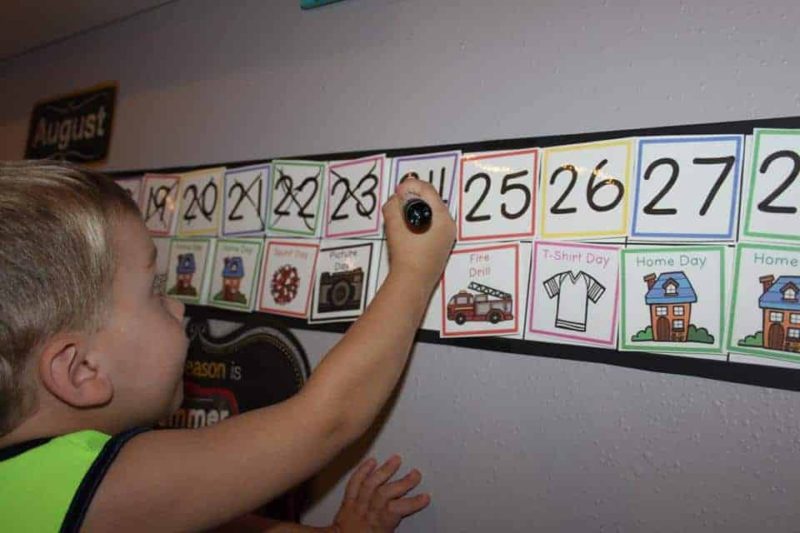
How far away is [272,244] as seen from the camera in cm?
96

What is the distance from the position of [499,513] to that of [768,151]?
1.80 ft

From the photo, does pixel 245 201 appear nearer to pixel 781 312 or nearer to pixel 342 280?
pixel 342 280

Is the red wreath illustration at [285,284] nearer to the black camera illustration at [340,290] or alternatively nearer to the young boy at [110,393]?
the black camera illustration at [340,290]

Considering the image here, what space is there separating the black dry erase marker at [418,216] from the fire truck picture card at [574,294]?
148mm

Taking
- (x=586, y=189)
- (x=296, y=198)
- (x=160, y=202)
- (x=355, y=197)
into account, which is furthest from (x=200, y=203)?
(x=586, y=189)

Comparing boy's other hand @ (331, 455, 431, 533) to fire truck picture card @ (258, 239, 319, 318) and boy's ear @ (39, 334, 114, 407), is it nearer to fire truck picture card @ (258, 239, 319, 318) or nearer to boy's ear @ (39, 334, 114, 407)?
fire truck picture card @ (258, 239, 319, 318)

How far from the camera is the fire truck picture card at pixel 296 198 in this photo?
0.92 meters

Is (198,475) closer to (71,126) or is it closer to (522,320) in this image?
(522,320)

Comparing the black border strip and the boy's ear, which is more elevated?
the black border strip

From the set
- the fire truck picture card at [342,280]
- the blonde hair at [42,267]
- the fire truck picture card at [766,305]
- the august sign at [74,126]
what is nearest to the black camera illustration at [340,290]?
the fire truck picture card at [342,280]

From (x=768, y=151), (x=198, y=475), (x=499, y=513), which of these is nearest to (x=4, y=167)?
(x=198, y=475)

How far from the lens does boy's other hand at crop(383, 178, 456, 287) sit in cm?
72

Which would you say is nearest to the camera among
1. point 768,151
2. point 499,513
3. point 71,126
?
point 768,151

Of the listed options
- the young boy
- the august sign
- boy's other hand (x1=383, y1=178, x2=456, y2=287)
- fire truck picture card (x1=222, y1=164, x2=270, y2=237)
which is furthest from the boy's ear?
the august sign
